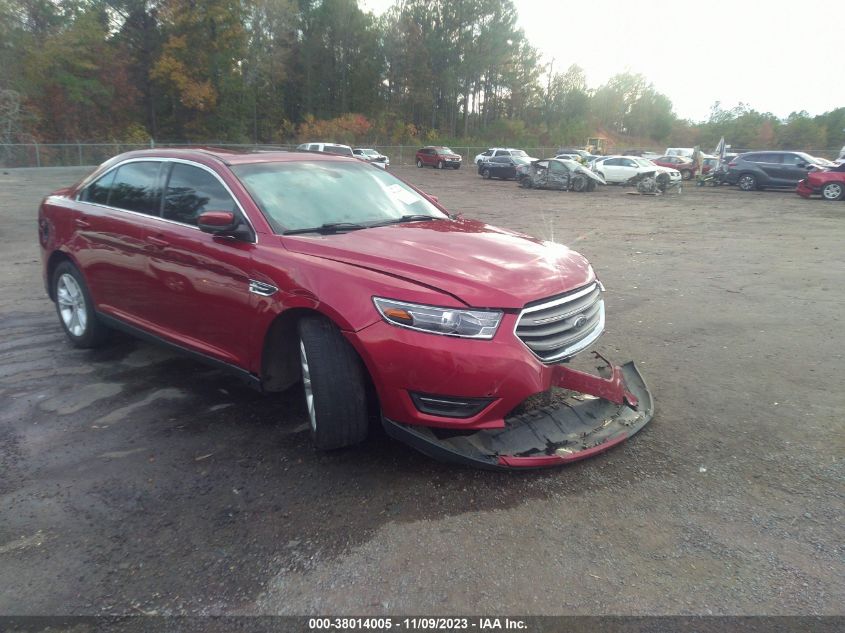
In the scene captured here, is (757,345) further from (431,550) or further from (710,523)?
(431,550)

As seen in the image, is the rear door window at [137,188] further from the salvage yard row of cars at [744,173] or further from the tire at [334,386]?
the salvage yard row of cars at [744,173]

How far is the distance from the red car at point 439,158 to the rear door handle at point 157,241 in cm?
4268

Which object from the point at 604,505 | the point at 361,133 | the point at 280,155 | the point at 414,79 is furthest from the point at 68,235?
the point at 414,79

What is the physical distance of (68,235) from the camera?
213 inches

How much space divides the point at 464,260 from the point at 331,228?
98 centimetres

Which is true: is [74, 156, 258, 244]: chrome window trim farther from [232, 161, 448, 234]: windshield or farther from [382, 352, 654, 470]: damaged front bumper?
[382, 352, 654, 470]: damaged front bumper

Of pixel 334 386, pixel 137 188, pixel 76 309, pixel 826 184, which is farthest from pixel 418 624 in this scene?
pixel 826 184

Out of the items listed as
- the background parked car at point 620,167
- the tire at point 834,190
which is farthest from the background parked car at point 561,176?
the tire at point 834,190

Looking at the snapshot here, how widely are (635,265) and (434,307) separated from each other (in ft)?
24.6

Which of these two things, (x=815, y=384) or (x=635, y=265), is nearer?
(x=815, y=384)

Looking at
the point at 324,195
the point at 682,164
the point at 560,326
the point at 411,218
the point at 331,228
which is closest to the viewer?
the point at 560,326

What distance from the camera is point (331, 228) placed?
3980 millimetres

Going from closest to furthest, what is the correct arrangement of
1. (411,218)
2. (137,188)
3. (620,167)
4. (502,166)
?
(411,218), (137,188), (620,167), (502,166)

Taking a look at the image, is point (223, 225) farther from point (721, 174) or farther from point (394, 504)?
point (721, 174)
